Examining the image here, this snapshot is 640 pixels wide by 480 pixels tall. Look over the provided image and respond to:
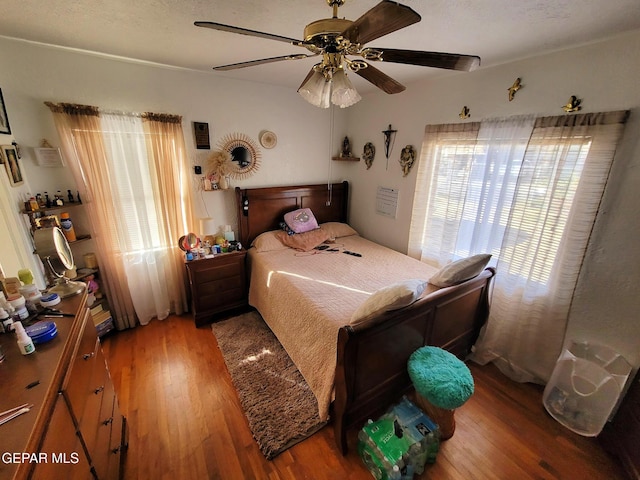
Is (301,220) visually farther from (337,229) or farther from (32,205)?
(32,205)

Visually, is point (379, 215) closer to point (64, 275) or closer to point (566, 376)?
point (566, 376)

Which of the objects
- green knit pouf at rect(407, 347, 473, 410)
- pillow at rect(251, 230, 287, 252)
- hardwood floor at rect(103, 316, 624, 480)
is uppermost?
pillow at rect(251, 230, 287, 252)

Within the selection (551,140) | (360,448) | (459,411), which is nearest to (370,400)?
(360,448)

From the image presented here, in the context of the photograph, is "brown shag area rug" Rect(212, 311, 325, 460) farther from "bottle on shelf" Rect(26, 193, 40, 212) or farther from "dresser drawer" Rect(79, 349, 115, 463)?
"bottle on shelf" Rect(26, 193, 40, 212)

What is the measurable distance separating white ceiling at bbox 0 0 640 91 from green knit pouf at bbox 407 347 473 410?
1.96 meters

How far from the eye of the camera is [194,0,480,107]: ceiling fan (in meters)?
0.81

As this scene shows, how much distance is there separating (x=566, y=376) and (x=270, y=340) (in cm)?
230

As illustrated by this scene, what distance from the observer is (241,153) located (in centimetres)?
293

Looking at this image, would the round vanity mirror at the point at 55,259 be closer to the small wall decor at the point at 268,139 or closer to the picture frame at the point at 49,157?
the picture frame at the point at 49,157

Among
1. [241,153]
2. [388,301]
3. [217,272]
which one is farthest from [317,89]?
[217,272]

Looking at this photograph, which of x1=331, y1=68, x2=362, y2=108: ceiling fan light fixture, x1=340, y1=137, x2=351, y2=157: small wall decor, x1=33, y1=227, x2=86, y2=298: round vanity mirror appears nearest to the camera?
x1=331, y1=68, x2=362, y2=108: ceiling fan light fixture

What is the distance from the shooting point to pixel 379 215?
3.35 meters

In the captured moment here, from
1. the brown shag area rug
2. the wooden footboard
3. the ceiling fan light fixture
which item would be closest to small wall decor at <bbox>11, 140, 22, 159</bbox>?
the brown shag area rug

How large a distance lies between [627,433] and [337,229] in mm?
2808
